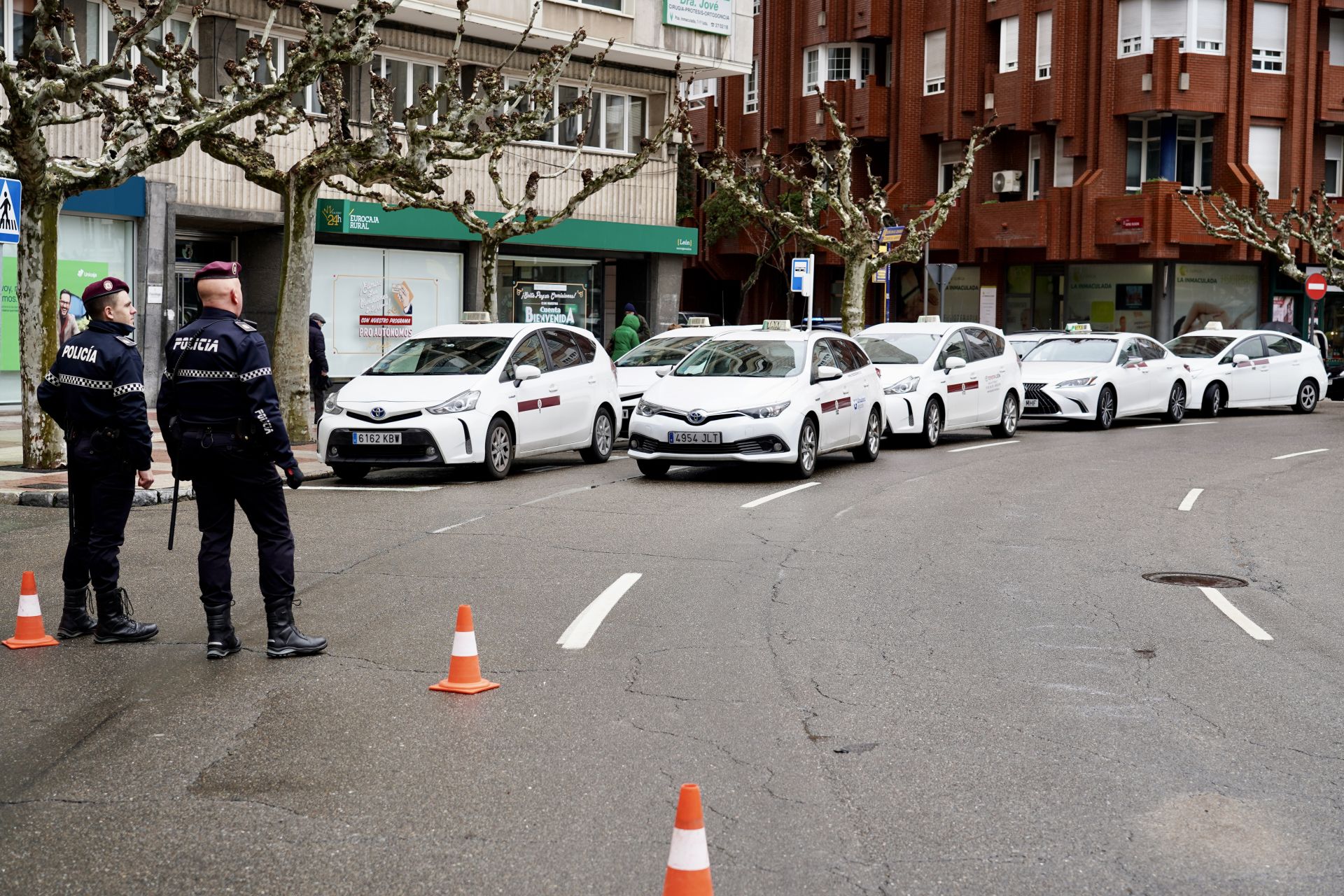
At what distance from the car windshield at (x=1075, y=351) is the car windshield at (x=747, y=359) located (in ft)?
31.8

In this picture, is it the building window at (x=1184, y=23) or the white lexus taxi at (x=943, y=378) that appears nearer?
the white lexus taxi at (x=943, y=378)

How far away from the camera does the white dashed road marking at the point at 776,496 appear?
579 inches

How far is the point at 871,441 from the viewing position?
19.2m

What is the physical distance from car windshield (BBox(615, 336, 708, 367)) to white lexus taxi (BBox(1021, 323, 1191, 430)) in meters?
5.61

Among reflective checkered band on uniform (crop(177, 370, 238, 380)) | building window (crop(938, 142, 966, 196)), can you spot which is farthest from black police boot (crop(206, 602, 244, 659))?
building window (crop(938, 142, 966, 196))

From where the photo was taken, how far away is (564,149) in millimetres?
33688

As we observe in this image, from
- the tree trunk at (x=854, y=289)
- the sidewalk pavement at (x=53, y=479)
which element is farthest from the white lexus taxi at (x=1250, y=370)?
the sidewalk pavement at (x=53, y=479)

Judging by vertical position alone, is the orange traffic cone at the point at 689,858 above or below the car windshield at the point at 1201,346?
below

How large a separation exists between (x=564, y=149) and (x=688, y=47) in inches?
151

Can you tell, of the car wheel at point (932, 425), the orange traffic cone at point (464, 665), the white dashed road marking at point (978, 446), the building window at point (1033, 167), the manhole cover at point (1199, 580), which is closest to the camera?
the orange traffic cone at point (464, 665)

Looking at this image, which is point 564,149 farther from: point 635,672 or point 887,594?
point 635,672

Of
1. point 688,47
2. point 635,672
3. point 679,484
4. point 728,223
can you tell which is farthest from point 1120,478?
point 728,223

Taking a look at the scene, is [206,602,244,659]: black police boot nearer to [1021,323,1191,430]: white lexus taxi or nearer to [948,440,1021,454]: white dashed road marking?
[948,440,1021,454]: white dashed road marking

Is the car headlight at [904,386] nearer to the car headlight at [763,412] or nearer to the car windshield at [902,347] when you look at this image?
the car windshield at [902,347]
